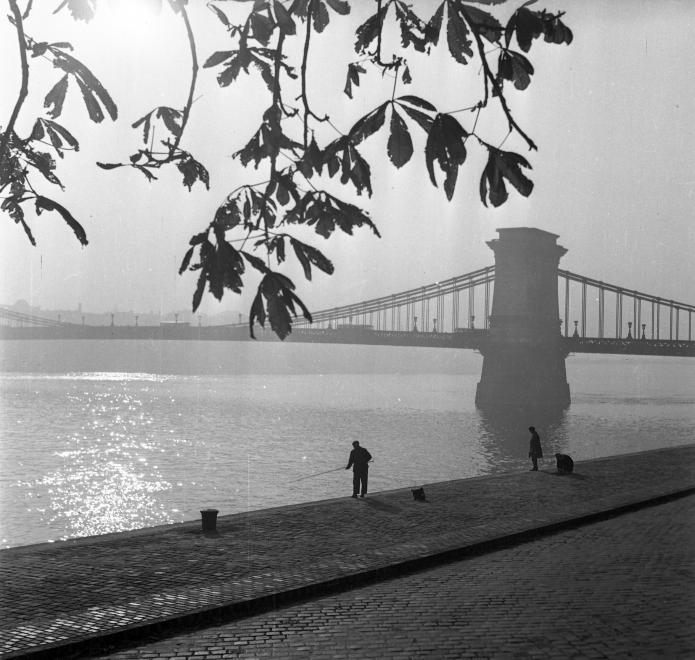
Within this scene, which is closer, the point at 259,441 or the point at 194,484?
the point at 194,484

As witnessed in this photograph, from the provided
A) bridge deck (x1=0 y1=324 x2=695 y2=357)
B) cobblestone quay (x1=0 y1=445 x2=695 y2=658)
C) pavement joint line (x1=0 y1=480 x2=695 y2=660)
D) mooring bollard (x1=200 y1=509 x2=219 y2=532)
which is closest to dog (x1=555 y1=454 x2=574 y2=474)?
cobblestone quay (x1=0 y1=445 x2=695 y2=658)

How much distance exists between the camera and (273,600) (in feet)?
27.0

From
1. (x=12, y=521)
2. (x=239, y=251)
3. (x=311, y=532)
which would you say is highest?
(x=239, y=251)

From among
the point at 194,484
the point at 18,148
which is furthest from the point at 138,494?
the point at 18,148

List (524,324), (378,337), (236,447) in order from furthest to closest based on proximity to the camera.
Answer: (524,324) → (378,337) → (236,447)

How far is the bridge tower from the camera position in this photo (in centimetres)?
6197

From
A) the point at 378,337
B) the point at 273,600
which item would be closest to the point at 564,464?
the point at 273,600

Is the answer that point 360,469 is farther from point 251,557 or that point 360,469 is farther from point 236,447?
point 236,447

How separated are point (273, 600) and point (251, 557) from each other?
74.4 inches

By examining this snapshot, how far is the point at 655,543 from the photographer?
35.6 feet

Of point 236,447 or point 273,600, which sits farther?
point 236,447

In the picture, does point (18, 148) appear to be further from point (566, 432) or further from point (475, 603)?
point (566, 432)

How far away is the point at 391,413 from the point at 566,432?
1728 cm

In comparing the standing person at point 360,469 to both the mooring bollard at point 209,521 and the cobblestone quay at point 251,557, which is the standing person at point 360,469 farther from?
the mooring bollard at point 209,521
